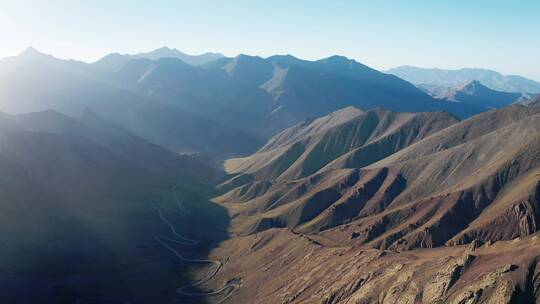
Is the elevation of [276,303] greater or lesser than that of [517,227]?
lesser

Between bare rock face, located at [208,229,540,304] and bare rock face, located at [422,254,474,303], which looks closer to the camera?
bare rock face, located at [208,229,540,304]

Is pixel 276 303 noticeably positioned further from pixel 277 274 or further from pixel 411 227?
pixel 411 227

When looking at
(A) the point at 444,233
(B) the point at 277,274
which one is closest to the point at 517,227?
(A) the point at 444,233

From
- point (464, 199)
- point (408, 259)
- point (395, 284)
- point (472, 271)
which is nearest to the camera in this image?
point (472, 271)

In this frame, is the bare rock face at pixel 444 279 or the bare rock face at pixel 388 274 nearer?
the bare rock face at pixel 388 274

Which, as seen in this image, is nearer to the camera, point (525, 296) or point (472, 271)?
point (525, 296)

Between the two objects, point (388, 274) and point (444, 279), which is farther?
point (388, 274)

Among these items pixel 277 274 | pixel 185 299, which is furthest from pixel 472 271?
pixel 185 299

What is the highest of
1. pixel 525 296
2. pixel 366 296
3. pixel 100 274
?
pixel 525 296

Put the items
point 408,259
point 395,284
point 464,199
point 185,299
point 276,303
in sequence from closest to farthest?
point 395,284
point 408,259
point 276,303
point 185,299
point 464,199

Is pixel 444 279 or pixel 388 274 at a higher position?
pixel 444 279
